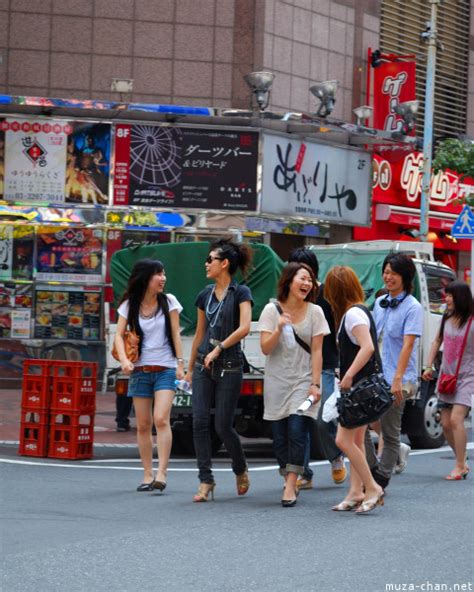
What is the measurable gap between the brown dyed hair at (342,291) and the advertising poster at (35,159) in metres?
12.9

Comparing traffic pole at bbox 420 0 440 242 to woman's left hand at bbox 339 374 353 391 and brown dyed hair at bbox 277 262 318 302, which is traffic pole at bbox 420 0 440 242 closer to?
brown dyed hair at bbox 277 262 318 302

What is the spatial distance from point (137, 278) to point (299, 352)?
1.57m

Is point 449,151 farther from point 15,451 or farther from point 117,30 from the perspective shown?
point 15,451

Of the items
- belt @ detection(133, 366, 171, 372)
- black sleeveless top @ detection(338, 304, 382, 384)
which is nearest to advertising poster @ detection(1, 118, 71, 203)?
belt @ detection(133, 366, 171, 372)

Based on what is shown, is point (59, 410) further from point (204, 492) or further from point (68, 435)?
point (204, 492)

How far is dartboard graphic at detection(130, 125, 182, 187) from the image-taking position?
21.6m

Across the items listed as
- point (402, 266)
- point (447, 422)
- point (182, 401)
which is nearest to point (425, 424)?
point (447, 422)

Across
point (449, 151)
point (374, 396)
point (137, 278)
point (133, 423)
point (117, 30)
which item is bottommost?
point (133, 423)

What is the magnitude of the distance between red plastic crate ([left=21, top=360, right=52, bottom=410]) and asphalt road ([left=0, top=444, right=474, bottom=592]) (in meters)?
1.72

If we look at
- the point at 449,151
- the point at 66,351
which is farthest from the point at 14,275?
the point at 449,151

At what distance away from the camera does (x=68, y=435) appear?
41.7ft

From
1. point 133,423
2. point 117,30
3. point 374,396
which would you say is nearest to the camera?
point 374,396

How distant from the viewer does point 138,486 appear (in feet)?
33.8

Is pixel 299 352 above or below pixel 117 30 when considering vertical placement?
below
